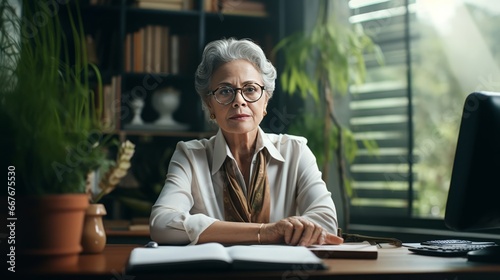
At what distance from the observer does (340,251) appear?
1.49 metres

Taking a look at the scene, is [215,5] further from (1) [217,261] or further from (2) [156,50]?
(1) [217,261]

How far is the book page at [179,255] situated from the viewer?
122 centimetres

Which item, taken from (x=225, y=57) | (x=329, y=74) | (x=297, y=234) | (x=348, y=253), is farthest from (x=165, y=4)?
(x=348, y=253)

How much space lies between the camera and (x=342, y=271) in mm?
1269

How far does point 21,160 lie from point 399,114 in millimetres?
2893

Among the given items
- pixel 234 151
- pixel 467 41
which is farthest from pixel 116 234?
pixel 467 41

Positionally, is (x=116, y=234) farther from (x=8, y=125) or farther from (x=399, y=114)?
(x=8, y=125)

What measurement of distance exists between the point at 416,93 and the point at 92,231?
2.64 meters

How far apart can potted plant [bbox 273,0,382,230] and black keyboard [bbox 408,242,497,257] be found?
1890 millimetres

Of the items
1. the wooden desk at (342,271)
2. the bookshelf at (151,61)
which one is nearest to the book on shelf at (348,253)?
the wooden desk at (342,271)

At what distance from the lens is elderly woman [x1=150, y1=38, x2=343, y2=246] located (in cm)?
220

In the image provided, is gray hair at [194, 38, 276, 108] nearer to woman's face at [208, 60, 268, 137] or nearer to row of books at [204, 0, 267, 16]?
woman's face at [208, 60, 268, 137]

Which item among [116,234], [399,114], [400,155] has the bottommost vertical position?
[116,234]

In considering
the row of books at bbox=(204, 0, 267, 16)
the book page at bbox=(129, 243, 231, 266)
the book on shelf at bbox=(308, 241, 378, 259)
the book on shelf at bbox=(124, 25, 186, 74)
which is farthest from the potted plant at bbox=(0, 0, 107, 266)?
the row of books at bbox=(204, 0, 267, 16)
